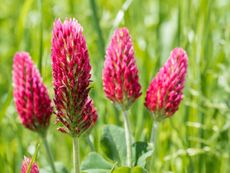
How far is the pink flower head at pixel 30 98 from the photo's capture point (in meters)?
1.98

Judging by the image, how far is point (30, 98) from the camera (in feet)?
6.52

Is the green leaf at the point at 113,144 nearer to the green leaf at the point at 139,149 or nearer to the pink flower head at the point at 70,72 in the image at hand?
the green leaf at the point at 139,149

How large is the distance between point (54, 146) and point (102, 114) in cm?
39

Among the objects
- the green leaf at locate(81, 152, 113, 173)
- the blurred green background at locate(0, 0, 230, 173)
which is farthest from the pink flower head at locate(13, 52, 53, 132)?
the blurred green background at locate(0, 0, 230, 173)

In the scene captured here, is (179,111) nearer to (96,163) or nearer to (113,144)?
(113,144)

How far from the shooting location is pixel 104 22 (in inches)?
174

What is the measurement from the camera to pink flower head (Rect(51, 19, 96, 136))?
183 centimetres

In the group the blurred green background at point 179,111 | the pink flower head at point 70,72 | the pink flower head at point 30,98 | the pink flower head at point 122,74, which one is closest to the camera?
the pink flower head at point 70,72

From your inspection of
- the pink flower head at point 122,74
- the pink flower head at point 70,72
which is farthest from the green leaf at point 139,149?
the pink flower head at point 70,72

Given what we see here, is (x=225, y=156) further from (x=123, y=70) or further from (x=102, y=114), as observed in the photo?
(x=123, y=70)

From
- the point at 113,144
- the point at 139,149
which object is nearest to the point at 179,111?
the point at 113,144

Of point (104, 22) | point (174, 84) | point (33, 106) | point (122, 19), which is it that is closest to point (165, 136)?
point (122, 19)

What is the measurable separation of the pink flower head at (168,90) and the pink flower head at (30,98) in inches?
15.1

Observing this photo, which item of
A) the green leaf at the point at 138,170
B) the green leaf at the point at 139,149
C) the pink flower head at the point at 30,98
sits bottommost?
the green leaf at the point at 138,170
